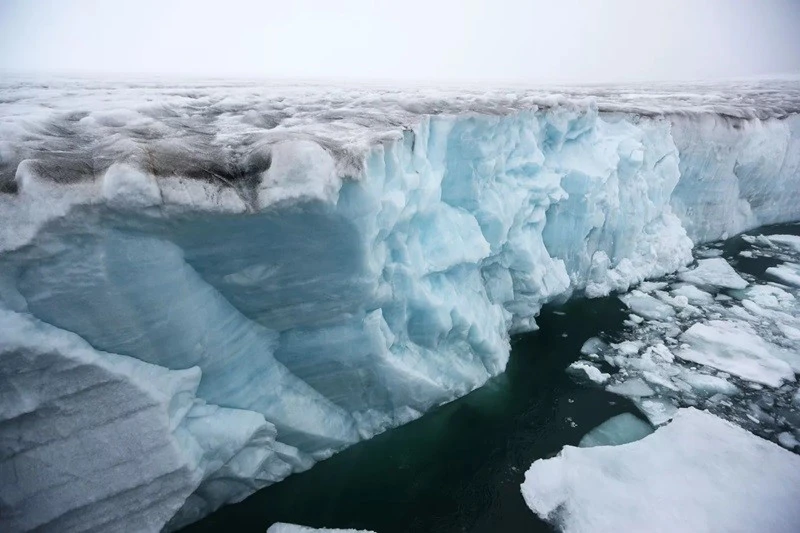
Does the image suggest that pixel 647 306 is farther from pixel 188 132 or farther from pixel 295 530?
pixel 188 132

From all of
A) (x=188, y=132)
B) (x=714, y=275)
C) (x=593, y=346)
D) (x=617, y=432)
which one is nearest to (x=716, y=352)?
(x=593, y=346)

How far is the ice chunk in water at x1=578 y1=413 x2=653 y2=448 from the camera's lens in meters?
4.18

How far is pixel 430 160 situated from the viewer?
4.64 metres

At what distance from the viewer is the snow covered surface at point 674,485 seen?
129 inches

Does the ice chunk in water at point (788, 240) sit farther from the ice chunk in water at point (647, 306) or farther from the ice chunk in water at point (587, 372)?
the ice chunk in water at point (587, 372)

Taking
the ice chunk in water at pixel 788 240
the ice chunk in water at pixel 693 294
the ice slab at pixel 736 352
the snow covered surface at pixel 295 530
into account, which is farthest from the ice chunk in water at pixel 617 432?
the ice chunk in water at pixel 788 240

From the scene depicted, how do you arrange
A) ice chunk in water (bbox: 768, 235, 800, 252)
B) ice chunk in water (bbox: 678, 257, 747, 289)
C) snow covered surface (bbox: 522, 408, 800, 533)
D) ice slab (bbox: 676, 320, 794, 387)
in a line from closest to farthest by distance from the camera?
snow covered surface (bbox: 522, 408, 800, 533)
ice slab (bbox: 676, 320, 794, 387)
ice chunk in water (bbox: 678, 257, 747, 289)
ice chunk in water (bbox: 768, 235, 800, 252)

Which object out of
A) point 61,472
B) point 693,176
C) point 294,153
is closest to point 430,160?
point 294,153

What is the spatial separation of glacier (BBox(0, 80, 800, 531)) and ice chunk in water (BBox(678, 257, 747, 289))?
133 inches

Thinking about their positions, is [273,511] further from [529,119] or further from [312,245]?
[529,119]

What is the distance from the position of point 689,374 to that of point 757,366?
89cm

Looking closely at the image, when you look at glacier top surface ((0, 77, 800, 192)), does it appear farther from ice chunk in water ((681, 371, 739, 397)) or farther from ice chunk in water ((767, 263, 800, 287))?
ice chunk in water ((767, 263, 800, 287))

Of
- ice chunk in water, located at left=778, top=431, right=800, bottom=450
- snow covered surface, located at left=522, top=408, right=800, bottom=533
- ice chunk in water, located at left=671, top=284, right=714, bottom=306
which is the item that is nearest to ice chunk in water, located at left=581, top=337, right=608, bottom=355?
snow covered surface, located at left=522, top=408, right=800, bottom=533

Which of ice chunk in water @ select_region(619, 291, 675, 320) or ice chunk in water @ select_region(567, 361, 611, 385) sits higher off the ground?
ice chunk in water @ select_region(619, 291, 675, 320)
